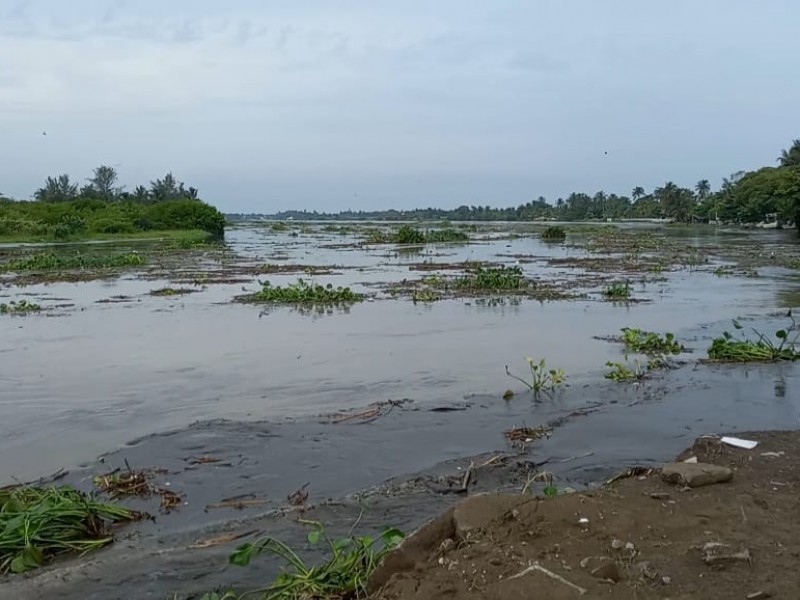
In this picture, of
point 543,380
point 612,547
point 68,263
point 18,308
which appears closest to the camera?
point 612,547

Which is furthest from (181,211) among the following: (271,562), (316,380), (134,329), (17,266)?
(271,562)

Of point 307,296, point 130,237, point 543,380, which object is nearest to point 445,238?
point 130,237

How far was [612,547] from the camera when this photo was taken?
3684mm

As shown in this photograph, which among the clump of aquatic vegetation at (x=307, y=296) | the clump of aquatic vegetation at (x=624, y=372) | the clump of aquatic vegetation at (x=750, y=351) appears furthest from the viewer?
the clump of aquatic vegetation at (x=307, y=296)

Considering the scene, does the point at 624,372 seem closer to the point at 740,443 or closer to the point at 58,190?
the point at 740,443

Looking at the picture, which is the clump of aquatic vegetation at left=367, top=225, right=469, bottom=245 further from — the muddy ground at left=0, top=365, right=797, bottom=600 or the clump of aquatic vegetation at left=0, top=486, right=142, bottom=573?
the clump of aquatic vegetation at left=0, top=486, right=142, bottom=573

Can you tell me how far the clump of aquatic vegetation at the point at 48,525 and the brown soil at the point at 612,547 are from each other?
2651 millimetres

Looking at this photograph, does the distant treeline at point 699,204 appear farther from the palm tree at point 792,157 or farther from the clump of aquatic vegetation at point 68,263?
the clump of aquatic vegetation at point 68,263

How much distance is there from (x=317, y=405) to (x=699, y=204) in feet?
361

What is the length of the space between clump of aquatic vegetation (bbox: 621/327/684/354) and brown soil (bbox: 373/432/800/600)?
754cm

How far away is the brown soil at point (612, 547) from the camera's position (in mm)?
3318

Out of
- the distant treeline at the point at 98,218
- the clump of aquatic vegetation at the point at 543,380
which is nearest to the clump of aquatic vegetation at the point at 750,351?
the clump of aquatic vegetation at the point at 543,380

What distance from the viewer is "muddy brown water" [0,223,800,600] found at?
6.18 m

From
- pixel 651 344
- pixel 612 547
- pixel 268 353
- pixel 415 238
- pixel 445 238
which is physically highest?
pixel 415 238
